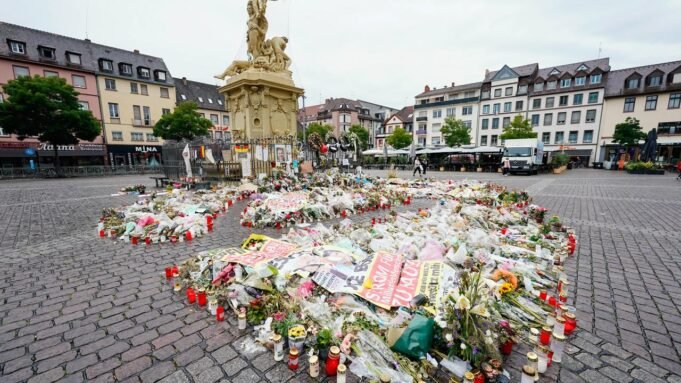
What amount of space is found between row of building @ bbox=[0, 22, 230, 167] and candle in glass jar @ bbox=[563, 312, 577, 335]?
37.0m

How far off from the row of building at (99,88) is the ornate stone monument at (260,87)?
910 inches

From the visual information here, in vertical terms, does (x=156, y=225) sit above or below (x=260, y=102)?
below

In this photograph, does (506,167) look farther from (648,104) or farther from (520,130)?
(648,104)

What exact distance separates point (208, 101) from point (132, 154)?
16291 mm

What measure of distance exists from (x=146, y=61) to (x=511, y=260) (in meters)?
51.1

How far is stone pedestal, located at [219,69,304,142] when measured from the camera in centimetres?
1381

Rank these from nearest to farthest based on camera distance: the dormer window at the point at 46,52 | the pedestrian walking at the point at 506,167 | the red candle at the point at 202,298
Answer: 1. the red candle at the point at 202,298
2. the pedestrian walking at the point at 506,167
3. the dormer window at the point at 46,52

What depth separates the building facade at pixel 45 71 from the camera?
29.8 m

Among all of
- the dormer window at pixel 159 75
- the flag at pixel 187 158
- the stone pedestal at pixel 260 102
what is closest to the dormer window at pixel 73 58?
the dormer window at pixel 159 75

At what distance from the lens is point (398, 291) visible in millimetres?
3359

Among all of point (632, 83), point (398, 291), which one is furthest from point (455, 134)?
point (398, 291)

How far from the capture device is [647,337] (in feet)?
9.38

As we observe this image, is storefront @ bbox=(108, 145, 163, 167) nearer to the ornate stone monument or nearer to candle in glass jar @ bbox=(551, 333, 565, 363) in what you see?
the ornate stone monument

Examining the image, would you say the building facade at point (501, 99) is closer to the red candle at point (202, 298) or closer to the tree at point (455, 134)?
the tree at point (455, 134)
